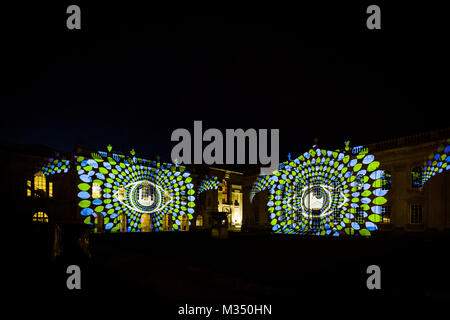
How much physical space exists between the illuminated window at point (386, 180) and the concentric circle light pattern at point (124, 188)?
1656cm

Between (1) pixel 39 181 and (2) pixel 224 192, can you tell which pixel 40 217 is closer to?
(1) pixel 39 181

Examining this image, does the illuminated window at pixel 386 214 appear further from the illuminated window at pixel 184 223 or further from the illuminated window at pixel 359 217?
the illuminated window at pixel 184 223

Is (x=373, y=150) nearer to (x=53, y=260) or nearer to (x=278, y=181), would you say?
(x=278, y=181)

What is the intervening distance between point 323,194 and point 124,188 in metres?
13.7

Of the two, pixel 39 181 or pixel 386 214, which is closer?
pixel 386 214

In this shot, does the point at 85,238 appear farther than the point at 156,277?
Yes

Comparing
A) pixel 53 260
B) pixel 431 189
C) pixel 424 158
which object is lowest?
pixel 53 260

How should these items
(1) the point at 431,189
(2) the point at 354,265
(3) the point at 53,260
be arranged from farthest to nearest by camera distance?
(1) the point at 431,189, (3) the point at 53,260, (2) the point at 354,265

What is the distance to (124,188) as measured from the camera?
20.6 m

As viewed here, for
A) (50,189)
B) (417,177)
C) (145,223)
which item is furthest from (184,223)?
(417,177)

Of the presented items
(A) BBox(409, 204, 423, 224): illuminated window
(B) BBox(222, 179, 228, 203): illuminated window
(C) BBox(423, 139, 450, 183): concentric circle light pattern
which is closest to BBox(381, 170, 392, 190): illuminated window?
(A) BBox(409, 204, 423, 224): illuminated window
